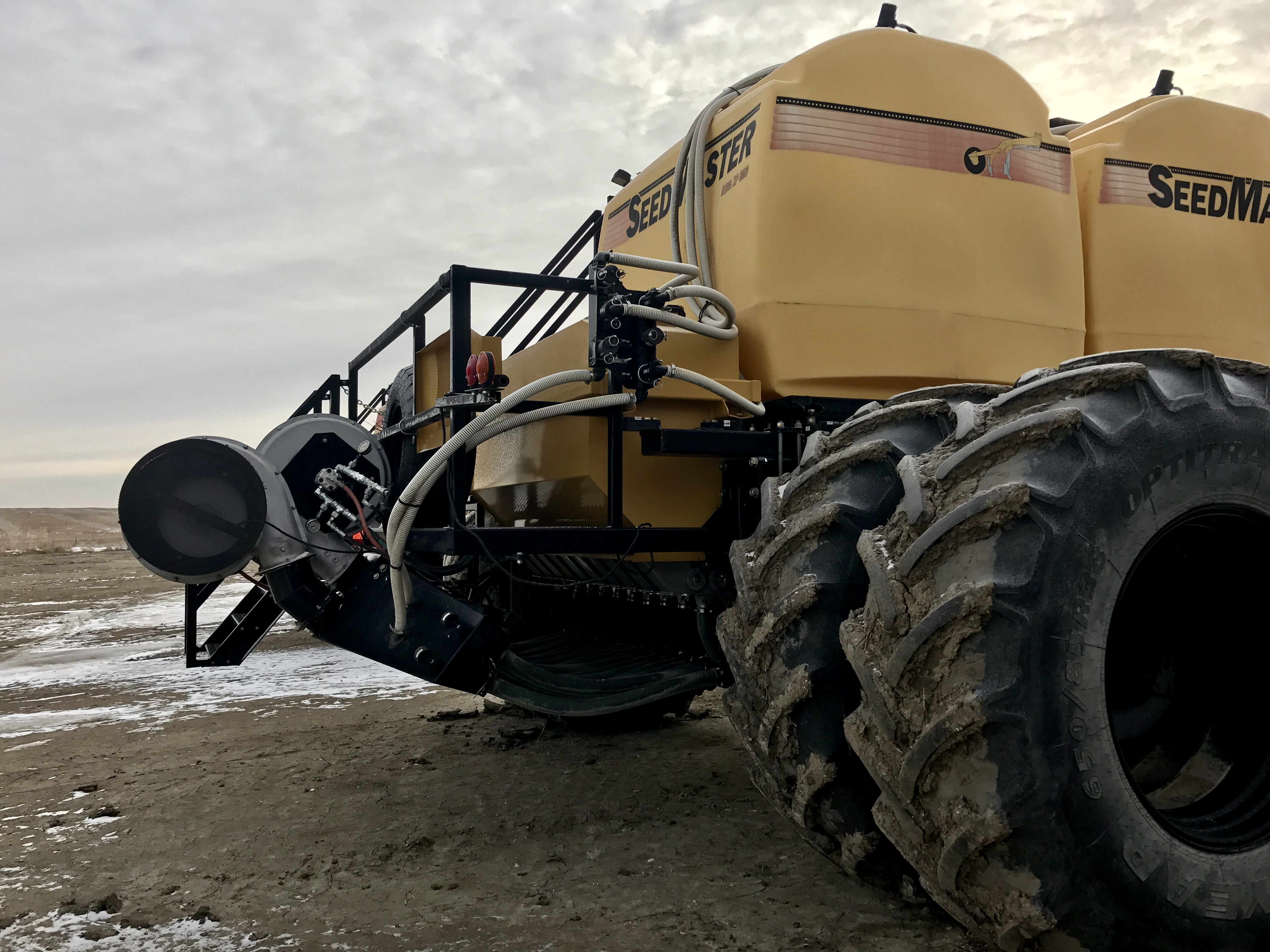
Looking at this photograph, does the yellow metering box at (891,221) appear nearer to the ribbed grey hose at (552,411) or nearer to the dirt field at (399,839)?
the ribbed grey hose at (552,411)

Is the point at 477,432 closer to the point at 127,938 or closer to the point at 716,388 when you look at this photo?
the point at 716,388

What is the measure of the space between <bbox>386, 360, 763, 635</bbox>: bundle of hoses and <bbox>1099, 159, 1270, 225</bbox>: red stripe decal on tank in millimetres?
1871

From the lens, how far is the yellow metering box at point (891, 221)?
328cm

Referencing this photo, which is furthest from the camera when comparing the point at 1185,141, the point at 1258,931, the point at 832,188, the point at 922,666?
the point at 1185,141

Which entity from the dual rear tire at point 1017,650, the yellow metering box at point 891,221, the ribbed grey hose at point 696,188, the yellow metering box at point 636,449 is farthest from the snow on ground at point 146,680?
the dual rear tire at point 1017,650

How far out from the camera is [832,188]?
330 centimetres

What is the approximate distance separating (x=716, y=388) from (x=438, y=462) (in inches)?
35.7

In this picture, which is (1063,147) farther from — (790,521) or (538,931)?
(538,931)

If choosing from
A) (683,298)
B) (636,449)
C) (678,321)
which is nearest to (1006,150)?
(683,298)

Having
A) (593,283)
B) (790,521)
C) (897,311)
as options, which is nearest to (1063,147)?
(897,311)

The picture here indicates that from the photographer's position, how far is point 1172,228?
3.84 m

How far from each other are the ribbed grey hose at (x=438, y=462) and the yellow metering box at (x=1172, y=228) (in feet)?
7.28

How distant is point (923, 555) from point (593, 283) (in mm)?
1540

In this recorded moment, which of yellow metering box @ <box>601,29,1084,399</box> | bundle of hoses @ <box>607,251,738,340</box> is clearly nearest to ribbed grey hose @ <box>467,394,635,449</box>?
bundle of hoses @ <box>607,251,738,340</box>
